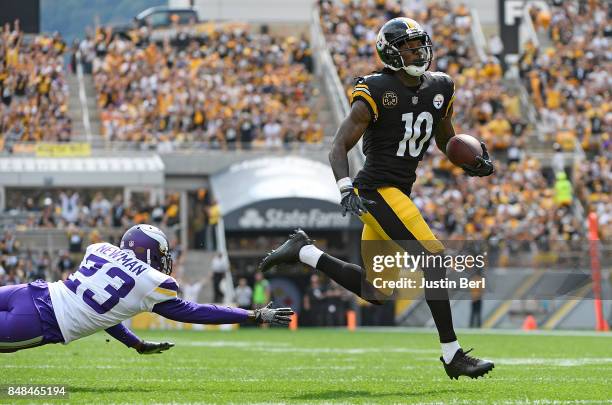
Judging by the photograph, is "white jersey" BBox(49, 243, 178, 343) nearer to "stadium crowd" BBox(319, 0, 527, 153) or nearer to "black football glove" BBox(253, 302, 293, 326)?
"black football glove" BBox(253, 302, 293, 326)

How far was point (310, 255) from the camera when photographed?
7.04 metres

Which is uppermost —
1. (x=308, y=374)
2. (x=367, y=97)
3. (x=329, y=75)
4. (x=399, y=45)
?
(x=399, y=45)

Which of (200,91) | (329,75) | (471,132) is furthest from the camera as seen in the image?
(329,75)

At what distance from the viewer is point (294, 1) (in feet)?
93.6

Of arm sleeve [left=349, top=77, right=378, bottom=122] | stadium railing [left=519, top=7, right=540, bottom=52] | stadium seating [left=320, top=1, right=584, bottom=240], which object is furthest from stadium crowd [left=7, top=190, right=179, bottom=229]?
arm sleeve [left=349, top=77, right=378, bottom=122]

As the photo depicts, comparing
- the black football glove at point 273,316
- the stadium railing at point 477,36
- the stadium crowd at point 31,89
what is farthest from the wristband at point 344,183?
the stadium railing at point 477,36

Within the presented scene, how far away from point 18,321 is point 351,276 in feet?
6.17

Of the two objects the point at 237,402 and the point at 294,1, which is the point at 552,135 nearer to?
the point at 294,1

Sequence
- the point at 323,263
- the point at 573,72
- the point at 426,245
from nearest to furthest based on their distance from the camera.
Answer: the point at 426,245 → the point at 323,263 → the point at 573,72

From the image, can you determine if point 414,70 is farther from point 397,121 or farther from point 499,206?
point 499,206

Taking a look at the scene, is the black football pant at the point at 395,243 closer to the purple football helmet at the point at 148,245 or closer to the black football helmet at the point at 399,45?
the black football helmet at the point at 399,45

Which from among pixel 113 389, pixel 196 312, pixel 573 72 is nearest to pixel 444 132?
pixel 196 312

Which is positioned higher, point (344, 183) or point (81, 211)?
point (344, 183)

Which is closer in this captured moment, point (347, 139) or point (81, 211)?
point (347, 139)
